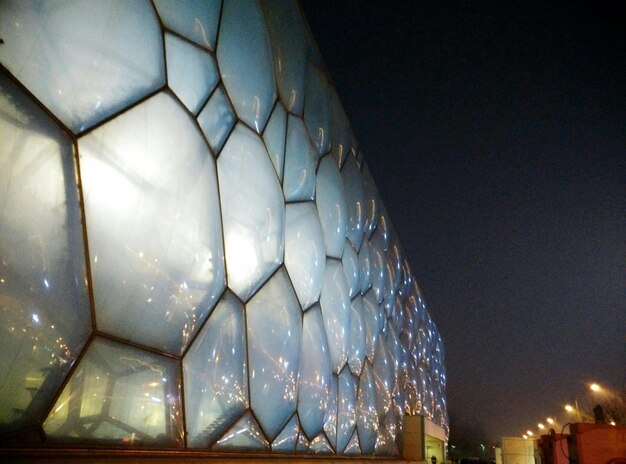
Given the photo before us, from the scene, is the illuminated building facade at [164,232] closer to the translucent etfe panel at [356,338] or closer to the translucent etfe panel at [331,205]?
the translucent etfe panel at [331,205]

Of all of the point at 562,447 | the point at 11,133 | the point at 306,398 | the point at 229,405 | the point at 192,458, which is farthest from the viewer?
the point at 562,447

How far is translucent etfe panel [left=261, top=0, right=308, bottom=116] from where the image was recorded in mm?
5141

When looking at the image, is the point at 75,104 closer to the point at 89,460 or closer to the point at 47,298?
the point at 47,298

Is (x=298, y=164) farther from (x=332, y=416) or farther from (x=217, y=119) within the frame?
(x=332, y=416)

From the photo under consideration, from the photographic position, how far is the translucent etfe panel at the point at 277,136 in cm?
472

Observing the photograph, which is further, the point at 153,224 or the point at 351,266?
the point at 351,266

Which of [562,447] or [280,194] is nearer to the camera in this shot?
[280,194]

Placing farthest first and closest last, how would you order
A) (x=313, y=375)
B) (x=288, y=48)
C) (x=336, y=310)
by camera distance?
(x=336, y=310) → (x=288, y=48) → (x=313, y=375)

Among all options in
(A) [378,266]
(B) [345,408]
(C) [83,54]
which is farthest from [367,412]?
(C) [83,54]

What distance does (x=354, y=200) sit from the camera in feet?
26.1

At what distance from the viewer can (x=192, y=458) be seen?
3.01 meters

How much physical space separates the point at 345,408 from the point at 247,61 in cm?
480

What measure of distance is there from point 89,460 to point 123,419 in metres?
0.34

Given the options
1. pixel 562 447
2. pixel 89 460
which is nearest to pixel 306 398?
pixel 89 460
